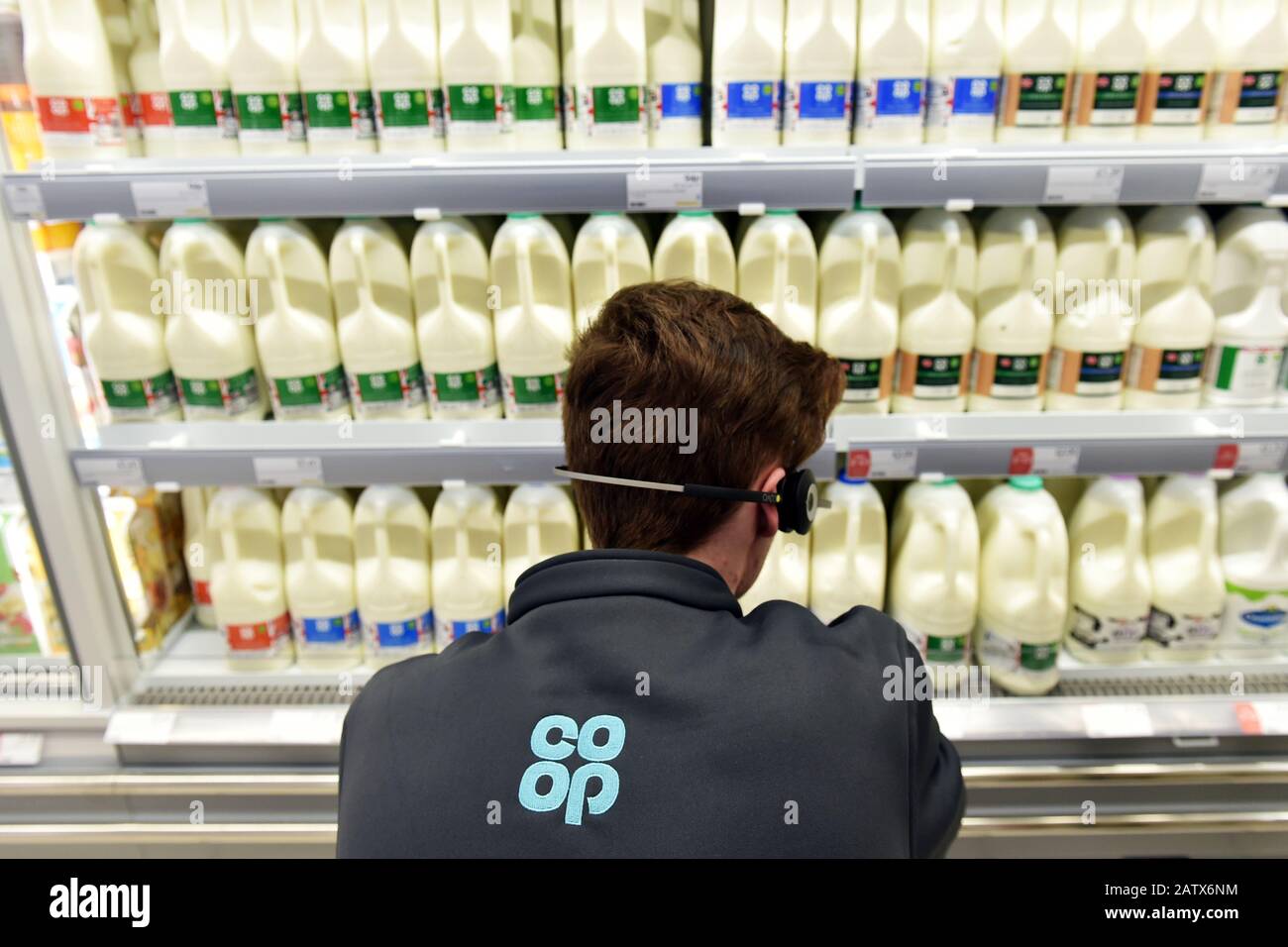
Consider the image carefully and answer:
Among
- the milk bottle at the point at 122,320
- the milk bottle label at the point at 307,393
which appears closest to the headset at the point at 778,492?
the milk bottle label at the point at 307,393

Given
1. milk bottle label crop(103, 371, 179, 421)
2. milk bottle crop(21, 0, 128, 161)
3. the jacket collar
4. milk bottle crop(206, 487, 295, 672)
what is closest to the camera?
the jacket collar

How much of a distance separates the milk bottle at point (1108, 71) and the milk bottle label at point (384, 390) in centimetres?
137

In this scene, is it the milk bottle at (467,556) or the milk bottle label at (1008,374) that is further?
the milk bottle at (467,556)

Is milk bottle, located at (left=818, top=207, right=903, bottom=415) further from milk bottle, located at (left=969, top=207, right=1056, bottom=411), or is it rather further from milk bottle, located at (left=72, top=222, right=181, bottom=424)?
milk bottle, located at (left=72, top=222, right=181, bottom=424)

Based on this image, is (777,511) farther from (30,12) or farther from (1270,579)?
(30,12)

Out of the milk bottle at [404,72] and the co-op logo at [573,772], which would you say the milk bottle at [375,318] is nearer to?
the milk bottle at [404,72]

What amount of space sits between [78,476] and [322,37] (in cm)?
98

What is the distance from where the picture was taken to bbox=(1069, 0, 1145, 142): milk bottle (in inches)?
63.2

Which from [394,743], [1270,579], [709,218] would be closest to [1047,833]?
[1270,579]

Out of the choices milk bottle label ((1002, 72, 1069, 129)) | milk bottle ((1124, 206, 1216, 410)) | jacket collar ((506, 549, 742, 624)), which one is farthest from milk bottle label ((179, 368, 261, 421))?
milk bottle ((1124, 206, 1216, 410))

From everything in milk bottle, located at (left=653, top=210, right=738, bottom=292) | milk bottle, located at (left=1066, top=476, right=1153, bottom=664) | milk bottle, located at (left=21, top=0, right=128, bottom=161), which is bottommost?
milk bottle, located at (left=1066, top=476, right=1153, bottom=664)

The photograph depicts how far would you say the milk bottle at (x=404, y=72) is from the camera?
5.30 ft

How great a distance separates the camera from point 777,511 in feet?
→ 3.55

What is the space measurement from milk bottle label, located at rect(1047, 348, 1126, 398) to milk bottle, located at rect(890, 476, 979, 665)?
0.31 metres
